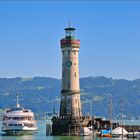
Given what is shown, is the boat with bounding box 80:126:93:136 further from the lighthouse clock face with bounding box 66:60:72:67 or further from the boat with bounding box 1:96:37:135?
the boat with bounding box 1:96:37:135

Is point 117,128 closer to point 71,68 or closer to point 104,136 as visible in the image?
point 104,136

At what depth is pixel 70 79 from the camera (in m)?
141

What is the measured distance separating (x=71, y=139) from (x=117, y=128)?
13.8 metres

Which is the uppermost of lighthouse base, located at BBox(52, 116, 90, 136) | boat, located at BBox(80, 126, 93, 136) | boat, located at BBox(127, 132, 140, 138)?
lighthouse base, located at BBox(52, 116, 90, 136)

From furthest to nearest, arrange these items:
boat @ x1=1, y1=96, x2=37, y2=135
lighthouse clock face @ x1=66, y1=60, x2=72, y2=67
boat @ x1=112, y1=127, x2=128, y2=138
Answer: boat @ x1=1, y1=96, x2=37, y2=135 → lighthouse clock face @ x1=66, y1=60, x2=72, y2=67 → boat @ x1=112, y1=127, x2=128, y2=138

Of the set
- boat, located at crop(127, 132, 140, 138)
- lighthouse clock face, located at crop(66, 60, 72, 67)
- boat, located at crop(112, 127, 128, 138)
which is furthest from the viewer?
lighthouse clock face, located at crop(66, 60, 72, 67)

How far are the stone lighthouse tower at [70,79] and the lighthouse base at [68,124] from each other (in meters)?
2.23

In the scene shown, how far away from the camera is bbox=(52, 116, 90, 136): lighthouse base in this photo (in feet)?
453

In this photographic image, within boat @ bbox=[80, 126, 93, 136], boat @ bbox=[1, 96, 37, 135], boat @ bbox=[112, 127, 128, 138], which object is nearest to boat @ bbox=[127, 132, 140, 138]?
boat @ bbox=[112, 127, 128, 138]

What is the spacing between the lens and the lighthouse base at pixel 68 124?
453 ft

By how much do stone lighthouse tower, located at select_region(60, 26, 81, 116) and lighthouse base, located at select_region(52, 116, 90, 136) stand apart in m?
2.23

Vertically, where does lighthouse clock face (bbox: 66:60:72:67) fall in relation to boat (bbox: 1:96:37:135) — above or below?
above

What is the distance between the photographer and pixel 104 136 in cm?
13162

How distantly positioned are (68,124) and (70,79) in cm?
977
